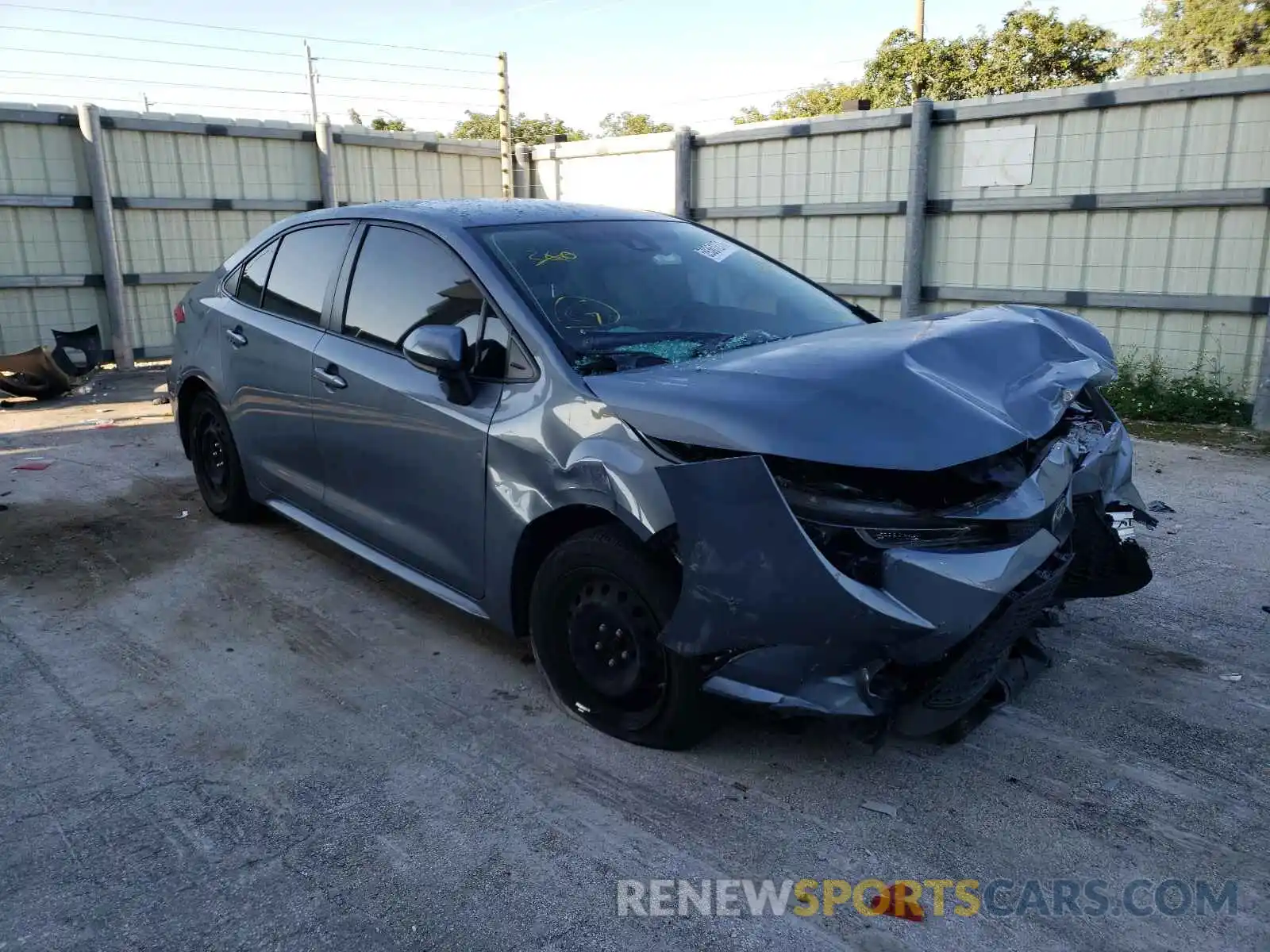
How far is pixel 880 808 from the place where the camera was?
9.28 feet

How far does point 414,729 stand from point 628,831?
95 cm

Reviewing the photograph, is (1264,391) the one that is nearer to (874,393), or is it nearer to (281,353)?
(874,393)

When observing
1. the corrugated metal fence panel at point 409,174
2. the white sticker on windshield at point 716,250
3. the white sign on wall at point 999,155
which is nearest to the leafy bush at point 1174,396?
the white sign on wall at point 999,155

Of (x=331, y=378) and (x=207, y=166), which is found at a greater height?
(x=207, y=166)

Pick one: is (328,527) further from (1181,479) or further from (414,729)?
(1181,479)

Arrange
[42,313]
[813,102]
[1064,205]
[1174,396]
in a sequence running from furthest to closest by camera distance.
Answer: [813,102] < [42,313] < [1064,205] < [1174,396]

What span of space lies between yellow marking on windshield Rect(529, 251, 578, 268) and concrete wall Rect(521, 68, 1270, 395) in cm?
682

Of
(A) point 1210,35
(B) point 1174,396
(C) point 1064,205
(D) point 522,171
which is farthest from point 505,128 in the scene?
(A) point 1210,35

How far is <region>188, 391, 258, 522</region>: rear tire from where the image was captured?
526 centimetres

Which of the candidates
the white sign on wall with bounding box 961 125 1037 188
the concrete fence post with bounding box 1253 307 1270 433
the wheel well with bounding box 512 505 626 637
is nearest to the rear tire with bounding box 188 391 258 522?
the wheel well with bounding box 512 505 626 637

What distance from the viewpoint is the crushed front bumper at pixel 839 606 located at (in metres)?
2.46

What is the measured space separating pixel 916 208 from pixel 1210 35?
61.5 feet

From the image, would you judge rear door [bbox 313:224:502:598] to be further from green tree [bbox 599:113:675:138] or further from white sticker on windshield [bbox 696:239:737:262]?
green tree [bbox 599:113:675:138]

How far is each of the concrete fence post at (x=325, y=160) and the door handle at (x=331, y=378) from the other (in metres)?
9.27
